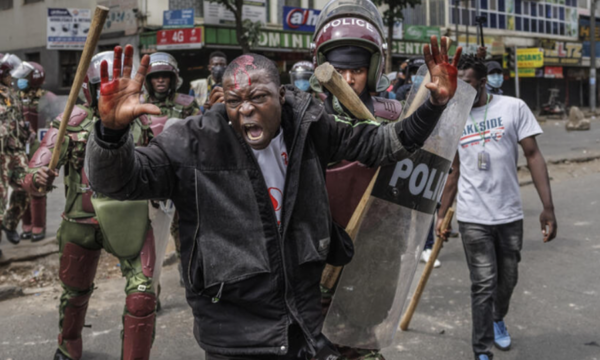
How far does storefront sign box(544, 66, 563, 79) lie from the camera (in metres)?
36.7

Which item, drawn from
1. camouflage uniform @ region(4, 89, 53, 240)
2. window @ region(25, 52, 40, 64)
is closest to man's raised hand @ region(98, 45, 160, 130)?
camouflage uniform @ region(4, 89, 53, 240)

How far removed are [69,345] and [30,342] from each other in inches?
29.5

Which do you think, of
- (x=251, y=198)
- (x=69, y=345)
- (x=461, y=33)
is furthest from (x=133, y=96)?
(x=461, y=33)

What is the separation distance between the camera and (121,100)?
221 centimetres

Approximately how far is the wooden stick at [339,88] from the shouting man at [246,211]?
1.05ft

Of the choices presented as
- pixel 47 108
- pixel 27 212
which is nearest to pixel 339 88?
pixel 27 212

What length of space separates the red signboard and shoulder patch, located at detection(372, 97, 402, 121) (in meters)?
18.2

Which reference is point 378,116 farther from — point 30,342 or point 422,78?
point 30,342

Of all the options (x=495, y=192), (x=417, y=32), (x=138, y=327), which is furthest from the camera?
(x=417, y=32)

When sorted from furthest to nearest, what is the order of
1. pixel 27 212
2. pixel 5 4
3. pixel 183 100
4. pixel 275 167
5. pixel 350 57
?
pixel 5 4, pixel 27 212, pixel 183 100, pixel 350 57, pixel 275 167

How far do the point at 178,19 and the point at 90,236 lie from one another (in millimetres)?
17613

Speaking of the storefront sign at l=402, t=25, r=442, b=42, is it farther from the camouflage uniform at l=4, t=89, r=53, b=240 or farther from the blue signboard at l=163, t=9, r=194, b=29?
the camouflage uniform at l=4, t=89, r=53, b=240

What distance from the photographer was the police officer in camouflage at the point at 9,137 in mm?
7224

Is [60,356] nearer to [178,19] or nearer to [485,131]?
[485,131]
